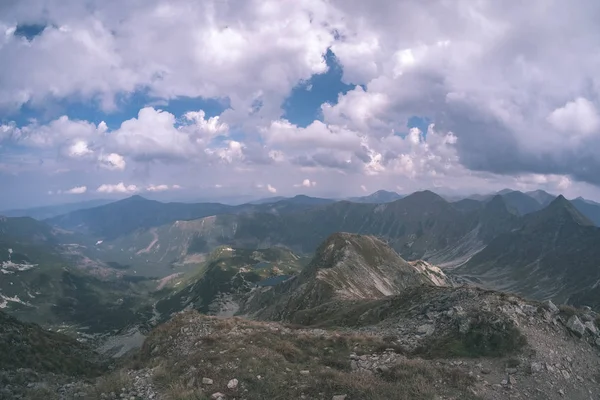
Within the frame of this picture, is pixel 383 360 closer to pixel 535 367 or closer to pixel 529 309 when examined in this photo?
pixel 535 367

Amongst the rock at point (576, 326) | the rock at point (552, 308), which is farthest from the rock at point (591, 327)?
the rock at point (552, 308)

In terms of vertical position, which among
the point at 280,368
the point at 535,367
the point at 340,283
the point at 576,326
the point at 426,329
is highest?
the point at 280,368

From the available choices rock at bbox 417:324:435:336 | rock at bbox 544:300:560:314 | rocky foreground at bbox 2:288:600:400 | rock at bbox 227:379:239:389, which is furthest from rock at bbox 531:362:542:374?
rock at bbox 227:379:239:389

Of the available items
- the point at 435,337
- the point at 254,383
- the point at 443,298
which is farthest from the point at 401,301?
the point at 254,383

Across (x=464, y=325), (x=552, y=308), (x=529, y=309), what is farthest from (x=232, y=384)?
(x=552, y=308)

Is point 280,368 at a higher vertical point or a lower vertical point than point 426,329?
higher

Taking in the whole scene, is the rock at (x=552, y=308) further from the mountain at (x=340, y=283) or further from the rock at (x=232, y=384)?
the mountain at (x=340, y=283)
